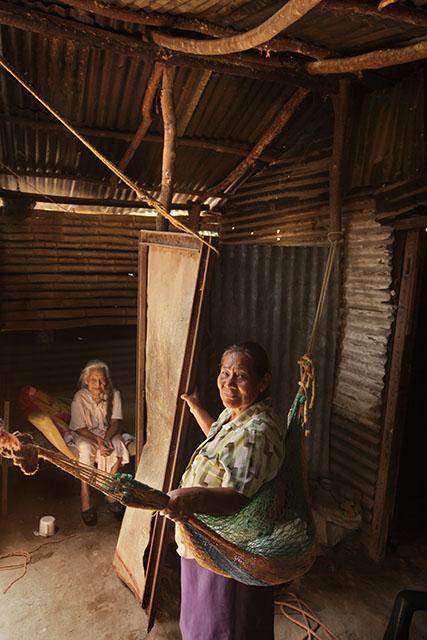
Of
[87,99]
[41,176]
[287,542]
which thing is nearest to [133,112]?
[87,99]

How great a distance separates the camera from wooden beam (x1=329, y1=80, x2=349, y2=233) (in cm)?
413

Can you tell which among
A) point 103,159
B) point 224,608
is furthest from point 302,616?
point 103,159

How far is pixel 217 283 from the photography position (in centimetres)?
390

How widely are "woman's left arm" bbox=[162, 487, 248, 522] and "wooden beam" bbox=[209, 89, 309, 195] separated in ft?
12.3

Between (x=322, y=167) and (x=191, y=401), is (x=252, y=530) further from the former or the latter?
(x=322, y=167)

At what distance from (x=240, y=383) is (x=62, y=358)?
4.54 meters

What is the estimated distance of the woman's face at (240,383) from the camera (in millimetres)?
2381

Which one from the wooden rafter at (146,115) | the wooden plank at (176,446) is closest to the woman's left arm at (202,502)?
the wooden plank at (176,446)

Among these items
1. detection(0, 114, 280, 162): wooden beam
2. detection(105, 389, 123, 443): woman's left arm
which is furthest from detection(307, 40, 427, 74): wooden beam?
detection(105, 389, 123, 443): woman's left arm

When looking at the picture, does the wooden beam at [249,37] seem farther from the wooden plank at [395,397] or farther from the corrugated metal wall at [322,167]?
the wooden plank at [395,397]

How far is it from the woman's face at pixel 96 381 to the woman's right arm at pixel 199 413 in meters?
1.72

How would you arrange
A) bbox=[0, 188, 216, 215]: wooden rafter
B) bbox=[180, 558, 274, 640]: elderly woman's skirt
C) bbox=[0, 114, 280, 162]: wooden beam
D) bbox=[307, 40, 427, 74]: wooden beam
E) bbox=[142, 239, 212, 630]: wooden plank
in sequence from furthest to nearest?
bbox=[0, 188, 216, 215]: wooden rafter, bbox=[0, 114, 280, 162]: wooden beam, bbox=[142, 239, 212, 630]: wooden plank, bbox=[307, 40, 427, 74]: wooden beam, bbox=[180, 558, 274, 640]: elderly woman's skirt

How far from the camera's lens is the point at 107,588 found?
3723mm

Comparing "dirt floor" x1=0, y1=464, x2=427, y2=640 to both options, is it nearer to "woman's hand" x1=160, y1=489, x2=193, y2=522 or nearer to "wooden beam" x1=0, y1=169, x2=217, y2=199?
A: "woman's hand" x1=160, y1=489, x2=193, y2=522
